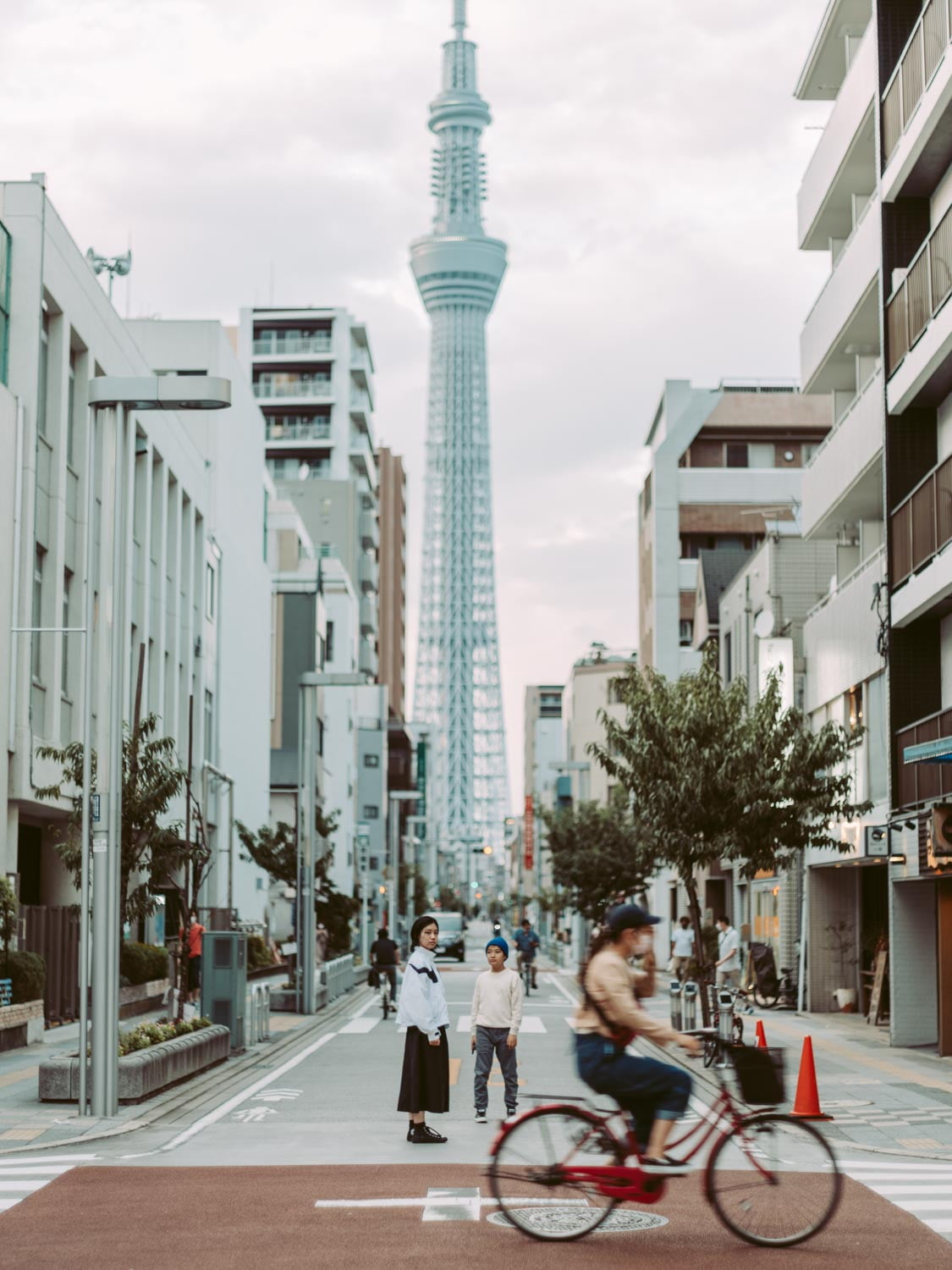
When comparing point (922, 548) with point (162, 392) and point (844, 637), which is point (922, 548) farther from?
point (162, 392)

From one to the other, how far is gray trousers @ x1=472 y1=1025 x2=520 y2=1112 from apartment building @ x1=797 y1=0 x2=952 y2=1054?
19.0 feet

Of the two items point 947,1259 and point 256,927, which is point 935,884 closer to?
point 947,1259

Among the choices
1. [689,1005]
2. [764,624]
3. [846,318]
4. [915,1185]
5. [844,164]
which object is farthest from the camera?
[764,624]

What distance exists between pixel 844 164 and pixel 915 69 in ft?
17.3

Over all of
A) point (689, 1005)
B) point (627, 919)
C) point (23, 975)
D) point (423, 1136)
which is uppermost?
point (627, 919)

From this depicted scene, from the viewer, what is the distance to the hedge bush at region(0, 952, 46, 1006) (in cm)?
2584

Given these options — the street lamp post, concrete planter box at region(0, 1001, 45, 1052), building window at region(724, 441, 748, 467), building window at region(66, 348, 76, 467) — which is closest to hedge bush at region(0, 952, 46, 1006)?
concrete planter box at region(0, 1001, 45, 1052)

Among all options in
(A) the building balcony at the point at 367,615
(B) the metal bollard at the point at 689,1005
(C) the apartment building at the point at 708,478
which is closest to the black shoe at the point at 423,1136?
(B) the metal bollard at the point at 689,1005

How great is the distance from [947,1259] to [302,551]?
7946 cm

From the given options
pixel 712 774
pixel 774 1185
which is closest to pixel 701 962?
pixel 712 774

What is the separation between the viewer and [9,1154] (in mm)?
13711

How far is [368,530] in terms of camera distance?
11106 centimetres

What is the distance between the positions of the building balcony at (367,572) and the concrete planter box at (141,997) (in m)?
73.0

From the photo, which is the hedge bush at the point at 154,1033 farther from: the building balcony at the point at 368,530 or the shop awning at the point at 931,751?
the building balcony at the point at 368,530
